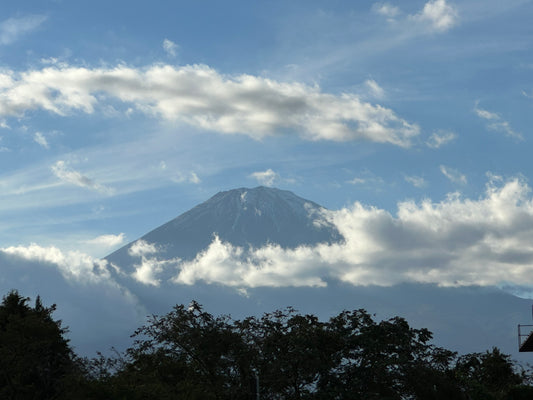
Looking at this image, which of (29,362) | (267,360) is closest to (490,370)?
(267,360)

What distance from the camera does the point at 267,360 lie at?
143 feet

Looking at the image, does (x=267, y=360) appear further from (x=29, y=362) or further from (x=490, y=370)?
(x=490, y=370)

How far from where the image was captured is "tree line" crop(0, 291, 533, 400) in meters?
40.3

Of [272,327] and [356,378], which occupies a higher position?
[272,327]

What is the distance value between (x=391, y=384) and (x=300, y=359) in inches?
204

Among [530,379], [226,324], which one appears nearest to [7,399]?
[226,324]

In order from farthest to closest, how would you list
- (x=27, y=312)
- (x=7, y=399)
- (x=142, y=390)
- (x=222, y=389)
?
1. (x=27, y=312)
2. (x=222, y=389)
3. (x=7, y=399)
4. (x=142, y=390)

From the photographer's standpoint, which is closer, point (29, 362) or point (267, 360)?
point (29, 362)

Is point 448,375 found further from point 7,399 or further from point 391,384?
point 7,399

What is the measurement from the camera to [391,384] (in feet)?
138

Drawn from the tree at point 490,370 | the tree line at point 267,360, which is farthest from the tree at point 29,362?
the tree at point 490,370

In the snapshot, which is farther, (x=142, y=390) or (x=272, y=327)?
(x=272, y=327)

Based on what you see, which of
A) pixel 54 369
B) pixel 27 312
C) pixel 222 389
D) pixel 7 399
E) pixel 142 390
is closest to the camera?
pixel 142 390

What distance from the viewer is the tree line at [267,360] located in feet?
132
